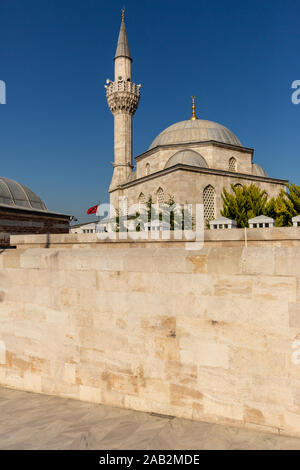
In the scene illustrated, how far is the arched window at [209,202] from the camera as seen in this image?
16.3 metres

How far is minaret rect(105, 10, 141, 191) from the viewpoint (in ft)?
78.1

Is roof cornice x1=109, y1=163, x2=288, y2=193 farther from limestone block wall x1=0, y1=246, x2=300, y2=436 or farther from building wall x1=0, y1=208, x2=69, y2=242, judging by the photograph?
limestone block wall x1=0, y1=246, x2=300, y2=436

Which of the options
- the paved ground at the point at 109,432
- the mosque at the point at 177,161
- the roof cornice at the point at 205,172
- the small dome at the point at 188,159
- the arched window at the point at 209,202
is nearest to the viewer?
the paved ground at the point at 109,432

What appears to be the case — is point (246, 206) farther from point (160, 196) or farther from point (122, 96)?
point (122, 96)

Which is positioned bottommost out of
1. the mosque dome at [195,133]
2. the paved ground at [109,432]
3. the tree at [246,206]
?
the paved ground at [109,432]

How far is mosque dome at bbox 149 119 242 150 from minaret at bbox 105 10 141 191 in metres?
2.82

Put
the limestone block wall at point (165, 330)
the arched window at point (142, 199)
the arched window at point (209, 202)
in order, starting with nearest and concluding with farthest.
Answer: the limestone block wall at point (165, 330) < the arched window at point (209, 202) < the arched window at point (142, 199)

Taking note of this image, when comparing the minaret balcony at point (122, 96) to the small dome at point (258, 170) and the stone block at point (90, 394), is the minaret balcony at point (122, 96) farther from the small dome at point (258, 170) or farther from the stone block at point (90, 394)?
the stone block at point (90, 394)

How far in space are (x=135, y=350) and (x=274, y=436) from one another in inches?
73.0

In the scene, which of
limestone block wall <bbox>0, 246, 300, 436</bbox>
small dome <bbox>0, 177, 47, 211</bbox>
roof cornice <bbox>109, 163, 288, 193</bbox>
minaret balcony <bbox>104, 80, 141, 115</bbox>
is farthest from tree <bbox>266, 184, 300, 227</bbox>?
minaret balcony <bbox>104, 80, 141, 115</bbox>

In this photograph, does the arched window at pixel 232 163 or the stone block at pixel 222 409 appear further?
the arched window at pixel 232 163

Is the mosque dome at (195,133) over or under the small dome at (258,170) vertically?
over

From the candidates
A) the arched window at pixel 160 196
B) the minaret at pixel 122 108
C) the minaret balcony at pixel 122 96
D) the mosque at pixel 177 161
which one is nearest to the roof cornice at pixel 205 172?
the mosque at pixel 177 161
